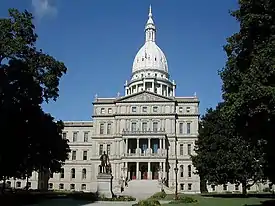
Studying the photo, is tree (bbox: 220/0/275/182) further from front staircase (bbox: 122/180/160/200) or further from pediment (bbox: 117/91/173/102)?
pediment (bbox: 117/91/173/102)

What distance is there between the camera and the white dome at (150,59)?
4663 inches

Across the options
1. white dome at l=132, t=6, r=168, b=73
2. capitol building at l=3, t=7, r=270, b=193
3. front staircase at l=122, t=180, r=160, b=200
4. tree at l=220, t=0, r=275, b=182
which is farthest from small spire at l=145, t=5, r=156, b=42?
tree at l=220, t=0, r=275, b=182

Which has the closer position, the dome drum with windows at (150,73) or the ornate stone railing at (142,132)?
the ornate stone railing at (142,132)

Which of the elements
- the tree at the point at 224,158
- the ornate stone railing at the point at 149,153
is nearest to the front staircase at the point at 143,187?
the ornate stone railing at the point at 149,153

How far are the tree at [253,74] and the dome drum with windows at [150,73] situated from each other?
276 feet

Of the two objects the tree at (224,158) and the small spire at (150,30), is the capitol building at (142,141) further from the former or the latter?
the small spire at (150,30)

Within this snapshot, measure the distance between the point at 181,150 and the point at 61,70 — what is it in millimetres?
56591

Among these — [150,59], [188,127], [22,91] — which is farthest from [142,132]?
[22,91]

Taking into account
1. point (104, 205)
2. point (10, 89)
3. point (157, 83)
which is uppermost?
point (157, 83)

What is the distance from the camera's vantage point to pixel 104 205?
33.1 m

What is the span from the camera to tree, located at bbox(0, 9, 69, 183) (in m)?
34.3

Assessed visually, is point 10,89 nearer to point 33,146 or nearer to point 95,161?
point 33,146

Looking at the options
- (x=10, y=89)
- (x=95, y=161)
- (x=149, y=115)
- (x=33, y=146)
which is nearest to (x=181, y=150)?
(x=149, y=115)

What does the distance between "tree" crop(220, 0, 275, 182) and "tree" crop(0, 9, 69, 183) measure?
17225 mm
